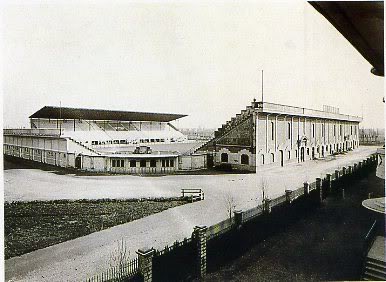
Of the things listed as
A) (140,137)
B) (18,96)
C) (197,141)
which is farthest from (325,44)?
(18,96)

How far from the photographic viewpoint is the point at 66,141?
3.71 metres

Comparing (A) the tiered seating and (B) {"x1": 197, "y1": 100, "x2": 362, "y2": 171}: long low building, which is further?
(B) {"x1": 197, "y1": 100, "x2": 362, "y2": 171}: long low building

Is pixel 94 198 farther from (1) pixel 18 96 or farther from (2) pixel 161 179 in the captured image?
(1) pixel 18 96

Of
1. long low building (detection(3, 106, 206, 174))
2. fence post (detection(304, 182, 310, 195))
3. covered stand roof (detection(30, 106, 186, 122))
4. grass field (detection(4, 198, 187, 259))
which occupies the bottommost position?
grass field (detection(4, 198, 187, 259))

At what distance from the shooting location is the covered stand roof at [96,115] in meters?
3.47

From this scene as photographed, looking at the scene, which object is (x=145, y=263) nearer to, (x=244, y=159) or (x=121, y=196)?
(x=121, y=196)

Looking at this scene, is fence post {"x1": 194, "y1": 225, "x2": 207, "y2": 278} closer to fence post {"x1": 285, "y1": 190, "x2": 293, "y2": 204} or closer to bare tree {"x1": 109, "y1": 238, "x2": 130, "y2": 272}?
bare tree {"x1": 109, "y1": 238, "x2": 130, "y2": 272}

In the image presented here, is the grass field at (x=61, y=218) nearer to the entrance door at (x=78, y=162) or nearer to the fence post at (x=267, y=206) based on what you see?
the entrance door at (x=78, y=162)

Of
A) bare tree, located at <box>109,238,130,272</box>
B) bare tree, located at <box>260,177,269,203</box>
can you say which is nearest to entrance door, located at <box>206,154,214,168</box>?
bare tree, located at <box>260,177,269,203</box>

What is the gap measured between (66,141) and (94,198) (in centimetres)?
75

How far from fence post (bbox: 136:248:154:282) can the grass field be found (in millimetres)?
621

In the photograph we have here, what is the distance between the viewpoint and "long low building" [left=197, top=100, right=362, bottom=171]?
4.09m

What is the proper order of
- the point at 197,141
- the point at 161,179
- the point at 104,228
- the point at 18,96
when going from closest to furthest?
the point at 18,96 < the point at 104,228 < the point at 161,179 < the point at 197,141

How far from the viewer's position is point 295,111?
4.13m
